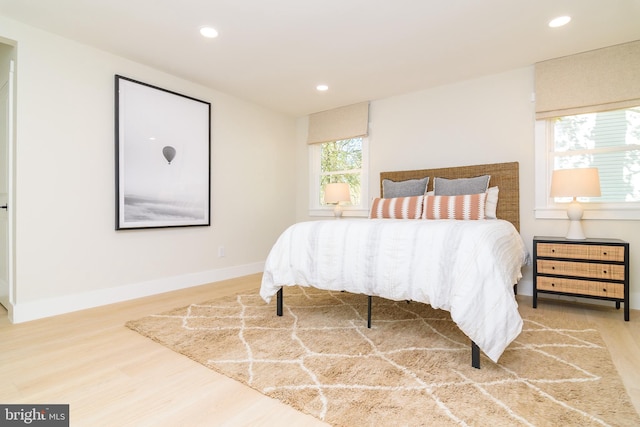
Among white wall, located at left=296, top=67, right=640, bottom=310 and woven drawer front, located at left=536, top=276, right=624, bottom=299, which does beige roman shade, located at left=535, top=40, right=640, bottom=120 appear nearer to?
white wall, located at left=296, top=67, right=640, bottom=310

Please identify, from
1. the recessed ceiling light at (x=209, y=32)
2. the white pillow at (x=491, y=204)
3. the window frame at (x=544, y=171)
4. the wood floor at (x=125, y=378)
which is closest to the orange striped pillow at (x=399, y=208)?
the white pillow at (x=491, y=204)

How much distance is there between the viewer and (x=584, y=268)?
8.84 ft

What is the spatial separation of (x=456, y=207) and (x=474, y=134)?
106cm

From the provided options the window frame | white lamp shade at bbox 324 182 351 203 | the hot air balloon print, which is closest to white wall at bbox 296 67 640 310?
the window frame

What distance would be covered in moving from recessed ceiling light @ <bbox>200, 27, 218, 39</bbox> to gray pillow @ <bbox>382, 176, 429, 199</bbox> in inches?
94.4

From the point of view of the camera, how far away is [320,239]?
2398mm

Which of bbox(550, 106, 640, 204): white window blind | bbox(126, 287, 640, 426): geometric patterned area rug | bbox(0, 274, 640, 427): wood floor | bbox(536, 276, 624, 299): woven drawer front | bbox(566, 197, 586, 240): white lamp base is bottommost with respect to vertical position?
bbox(0, 274, 640, 427): wood floor

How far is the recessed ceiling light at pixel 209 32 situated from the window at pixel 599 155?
10.3ft

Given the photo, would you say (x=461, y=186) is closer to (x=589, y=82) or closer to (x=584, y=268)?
(x=584, y=268)

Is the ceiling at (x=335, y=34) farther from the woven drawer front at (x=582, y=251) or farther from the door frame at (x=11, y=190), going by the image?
the woven drawer front at (x=582, y=251)

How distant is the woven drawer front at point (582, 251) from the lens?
2.59m

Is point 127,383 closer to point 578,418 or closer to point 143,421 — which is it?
point 143,421

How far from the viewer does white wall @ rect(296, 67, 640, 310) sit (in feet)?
10.7

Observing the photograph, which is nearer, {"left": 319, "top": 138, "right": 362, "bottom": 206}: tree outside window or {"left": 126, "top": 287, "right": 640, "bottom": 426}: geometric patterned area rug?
{"left": 126, "top": 287, "right": 640, "bottom": 426}: geometric patterned area rug
